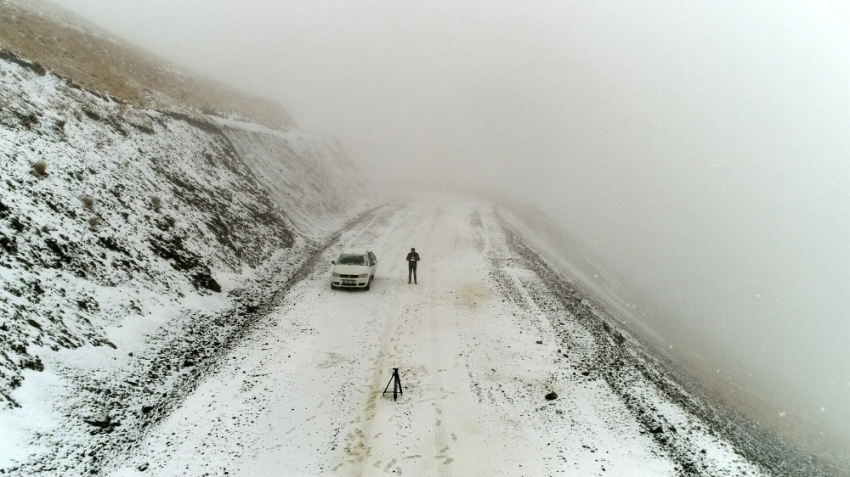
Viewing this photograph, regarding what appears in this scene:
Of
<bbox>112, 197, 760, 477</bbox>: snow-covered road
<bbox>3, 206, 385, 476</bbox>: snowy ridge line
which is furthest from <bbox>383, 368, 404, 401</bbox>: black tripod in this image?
<bbox>3, 206, 385, 476</bbox>: snowy ridge line

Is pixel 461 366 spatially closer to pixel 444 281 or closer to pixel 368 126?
pixel 444 281

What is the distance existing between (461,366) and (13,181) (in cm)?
1298

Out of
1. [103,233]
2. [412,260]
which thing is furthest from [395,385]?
[103,233]

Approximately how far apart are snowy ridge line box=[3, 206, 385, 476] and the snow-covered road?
0.36m

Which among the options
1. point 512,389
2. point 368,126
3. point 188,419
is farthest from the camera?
point 368,126

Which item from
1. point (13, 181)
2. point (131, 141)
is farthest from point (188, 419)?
point (131, 141)

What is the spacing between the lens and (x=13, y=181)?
10750 millimetres

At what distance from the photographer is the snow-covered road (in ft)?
25.2

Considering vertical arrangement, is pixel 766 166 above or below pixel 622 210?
above

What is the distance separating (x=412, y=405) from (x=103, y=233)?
10.5 m

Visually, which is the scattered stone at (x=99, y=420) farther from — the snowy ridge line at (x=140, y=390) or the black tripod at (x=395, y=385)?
the black tripod at (x=395, y=385)

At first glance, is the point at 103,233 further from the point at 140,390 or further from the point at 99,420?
the point at 99,420

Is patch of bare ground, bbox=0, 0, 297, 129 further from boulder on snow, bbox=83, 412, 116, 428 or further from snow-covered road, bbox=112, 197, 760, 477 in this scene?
boulder on snow, bbox=83, 412, 116, 428

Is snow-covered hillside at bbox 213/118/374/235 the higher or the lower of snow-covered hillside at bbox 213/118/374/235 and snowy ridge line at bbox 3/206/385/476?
the higher
